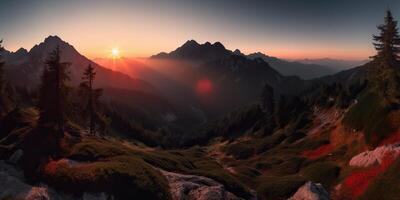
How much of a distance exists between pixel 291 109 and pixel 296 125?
35.9 m

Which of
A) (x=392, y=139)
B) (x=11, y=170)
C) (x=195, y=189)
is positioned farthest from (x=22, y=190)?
(x=392, y=139)

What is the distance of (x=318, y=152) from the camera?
78562 mm

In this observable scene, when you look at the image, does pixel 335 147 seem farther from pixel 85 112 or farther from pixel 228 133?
pixel 228 133

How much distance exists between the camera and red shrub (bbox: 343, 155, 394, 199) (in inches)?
1799

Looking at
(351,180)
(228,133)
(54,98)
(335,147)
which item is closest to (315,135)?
(335,147)

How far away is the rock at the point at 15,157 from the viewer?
134 feet

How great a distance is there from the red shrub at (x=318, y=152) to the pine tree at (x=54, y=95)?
155ft

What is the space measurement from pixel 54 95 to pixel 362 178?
43228mm

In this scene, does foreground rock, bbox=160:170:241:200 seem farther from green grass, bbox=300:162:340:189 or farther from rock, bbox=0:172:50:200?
green grass, bbox=300:162:340:189

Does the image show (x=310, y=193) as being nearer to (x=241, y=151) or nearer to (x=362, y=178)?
(x=362, y=178)

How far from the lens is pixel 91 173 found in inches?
1455

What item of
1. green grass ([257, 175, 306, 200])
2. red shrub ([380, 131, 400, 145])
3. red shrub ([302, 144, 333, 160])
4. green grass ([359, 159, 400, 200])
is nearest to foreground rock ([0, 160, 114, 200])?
green grass ([257, 175, 306, 200])

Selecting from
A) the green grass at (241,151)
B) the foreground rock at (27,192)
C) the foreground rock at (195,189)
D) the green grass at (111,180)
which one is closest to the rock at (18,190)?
the foreground rock at (27,192)

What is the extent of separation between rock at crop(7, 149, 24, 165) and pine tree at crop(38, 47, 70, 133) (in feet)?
34.8
